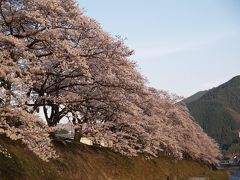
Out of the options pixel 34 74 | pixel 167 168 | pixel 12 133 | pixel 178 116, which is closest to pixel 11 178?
pixel 12 133

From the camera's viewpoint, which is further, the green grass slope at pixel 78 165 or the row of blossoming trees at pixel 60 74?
the green grass slope at pixel 78 165

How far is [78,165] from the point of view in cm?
2402

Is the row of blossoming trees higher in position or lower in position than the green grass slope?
higher

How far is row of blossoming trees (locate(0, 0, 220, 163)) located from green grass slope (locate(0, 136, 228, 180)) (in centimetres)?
124

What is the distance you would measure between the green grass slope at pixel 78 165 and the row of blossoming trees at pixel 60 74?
48.9 inches

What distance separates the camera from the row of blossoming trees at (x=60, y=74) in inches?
637

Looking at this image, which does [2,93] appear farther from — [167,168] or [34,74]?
[167,168]

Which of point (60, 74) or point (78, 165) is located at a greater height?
point (60, 74)

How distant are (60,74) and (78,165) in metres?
5.89

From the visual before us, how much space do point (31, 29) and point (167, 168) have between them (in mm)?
25631

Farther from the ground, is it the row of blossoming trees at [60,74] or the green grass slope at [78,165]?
the row of blossoming trees at [60,74]

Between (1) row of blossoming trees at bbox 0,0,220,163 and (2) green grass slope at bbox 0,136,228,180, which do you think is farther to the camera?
(2) green grass slope at bbox 0,136,228,180

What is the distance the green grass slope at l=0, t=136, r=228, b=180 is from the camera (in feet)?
60.0

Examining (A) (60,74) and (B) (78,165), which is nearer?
(A) (60,74)
